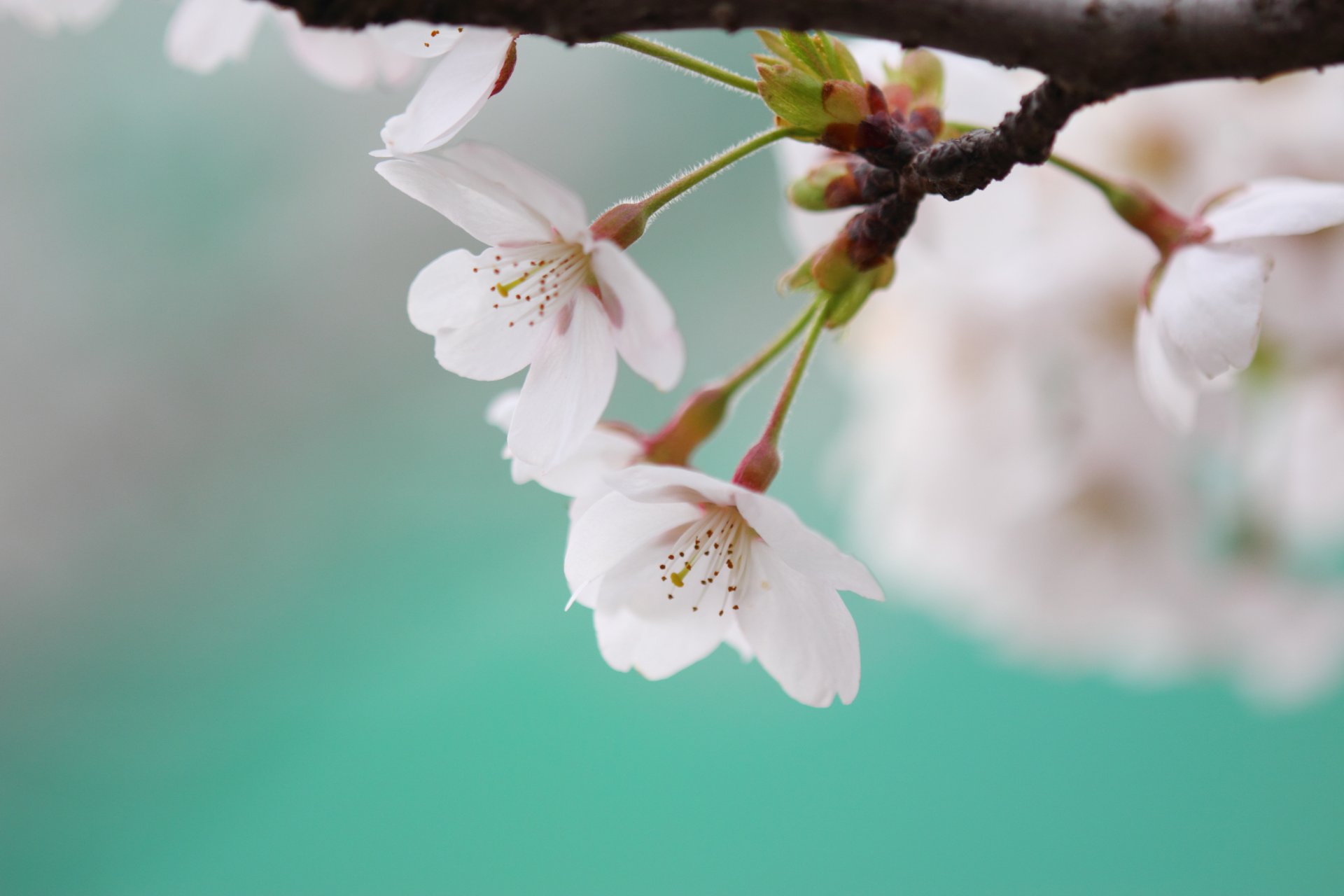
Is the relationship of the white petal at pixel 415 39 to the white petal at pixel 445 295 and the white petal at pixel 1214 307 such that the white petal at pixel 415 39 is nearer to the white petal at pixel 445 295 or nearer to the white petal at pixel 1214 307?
the white petal at pixel 445 295

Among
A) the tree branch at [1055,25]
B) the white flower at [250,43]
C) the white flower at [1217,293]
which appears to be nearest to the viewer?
the tree branch at [1055,25]

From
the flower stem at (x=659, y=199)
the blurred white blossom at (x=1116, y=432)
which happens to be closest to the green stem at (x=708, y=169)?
the flower stem at (x=659, y=199)

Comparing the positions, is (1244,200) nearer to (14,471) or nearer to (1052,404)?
(1052,404)

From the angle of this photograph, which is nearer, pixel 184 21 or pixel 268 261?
pixel 184 21

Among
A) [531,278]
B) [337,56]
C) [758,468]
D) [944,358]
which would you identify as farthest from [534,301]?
[944,358]

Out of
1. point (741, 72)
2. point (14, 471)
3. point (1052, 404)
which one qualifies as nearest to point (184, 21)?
point (741, 72)
